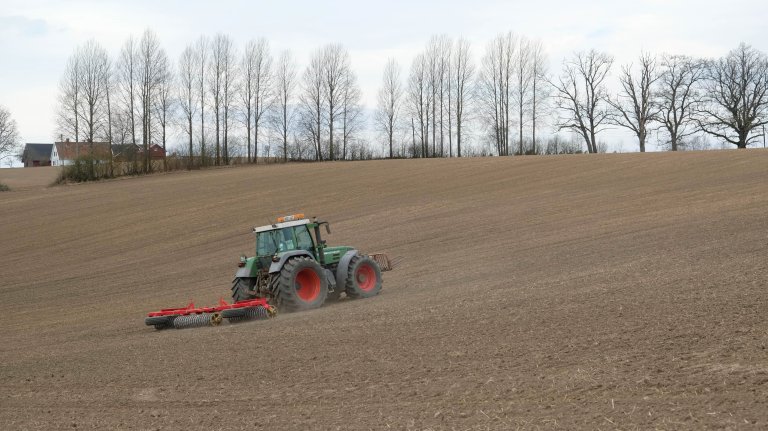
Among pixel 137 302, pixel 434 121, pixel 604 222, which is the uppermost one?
pixel 434 121

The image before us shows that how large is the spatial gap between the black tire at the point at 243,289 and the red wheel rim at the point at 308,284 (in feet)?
3.21

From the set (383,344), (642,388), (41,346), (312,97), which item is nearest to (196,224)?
(41,346)

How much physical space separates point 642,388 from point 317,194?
30.5 meters

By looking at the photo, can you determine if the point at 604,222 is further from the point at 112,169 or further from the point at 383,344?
the point at 112,169

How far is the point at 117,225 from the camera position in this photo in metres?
32.6

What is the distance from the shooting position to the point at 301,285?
A: 14562 mm

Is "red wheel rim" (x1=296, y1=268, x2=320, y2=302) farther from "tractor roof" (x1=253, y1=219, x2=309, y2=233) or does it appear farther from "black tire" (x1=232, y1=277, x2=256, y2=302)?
"tractor roof" (x1=253, y1=219, x2=309, y2=233)

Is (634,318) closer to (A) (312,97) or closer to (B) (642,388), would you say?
(B) (642,388)

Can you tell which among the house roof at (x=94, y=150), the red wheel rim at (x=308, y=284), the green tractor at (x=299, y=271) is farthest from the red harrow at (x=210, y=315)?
the house roof at (x=94, y=150)

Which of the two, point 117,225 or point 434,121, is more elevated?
point 434,121

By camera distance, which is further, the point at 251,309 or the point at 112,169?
the point at 112,169

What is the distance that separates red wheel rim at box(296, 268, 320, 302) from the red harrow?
980 millimetres

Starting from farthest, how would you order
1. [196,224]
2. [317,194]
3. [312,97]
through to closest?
[312,97] < [317,194] < [196,224]

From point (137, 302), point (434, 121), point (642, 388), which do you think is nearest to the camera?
point (642, 388)
